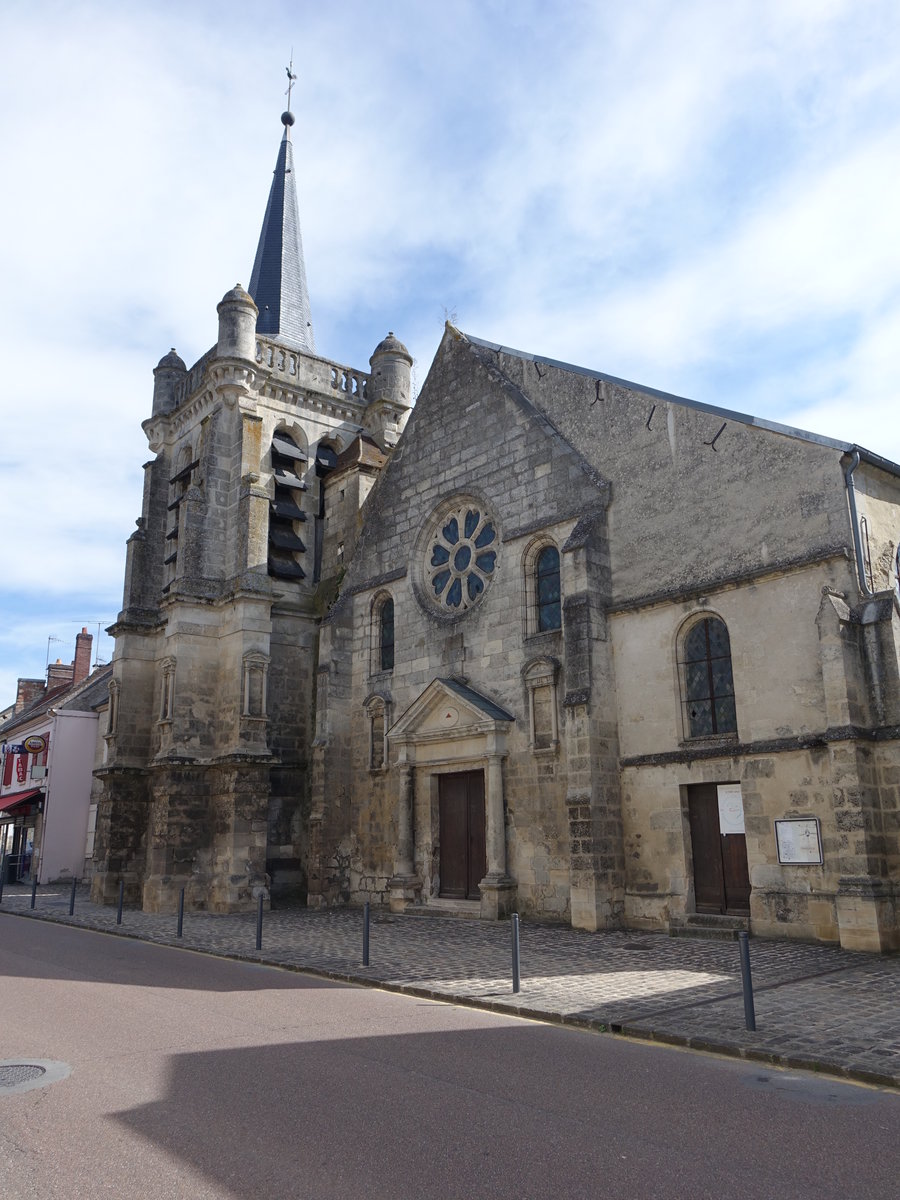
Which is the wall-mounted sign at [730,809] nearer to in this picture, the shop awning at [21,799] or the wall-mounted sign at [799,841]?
the wall-mounted sign at [799,841]

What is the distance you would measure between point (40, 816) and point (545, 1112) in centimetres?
3023

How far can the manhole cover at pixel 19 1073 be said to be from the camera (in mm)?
5773

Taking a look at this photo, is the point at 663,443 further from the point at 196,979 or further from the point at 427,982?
the point at 196,979

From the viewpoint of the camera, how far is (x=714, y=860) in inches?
529

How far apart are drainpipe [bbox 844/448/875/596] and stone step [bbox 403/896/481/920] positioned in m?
8.17

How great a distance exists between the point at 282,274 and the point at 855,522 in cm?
1943

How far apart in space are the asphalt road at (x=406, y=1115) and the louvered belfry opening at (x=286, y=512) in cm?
1501

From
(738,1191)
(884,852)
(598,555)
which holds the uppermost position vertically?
(598,555)

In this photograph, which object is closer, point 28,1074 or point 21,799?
point 28,1074

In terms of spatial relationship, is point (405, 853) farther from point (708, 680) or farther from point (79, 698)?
point (79, 698)

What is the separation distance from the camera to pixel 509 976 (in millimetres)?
9938

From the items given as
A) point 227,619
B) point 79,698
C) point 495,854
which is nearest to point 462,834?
point 495,854

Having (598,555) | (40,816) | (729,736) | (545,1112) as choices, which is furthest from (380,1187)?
(40,816)

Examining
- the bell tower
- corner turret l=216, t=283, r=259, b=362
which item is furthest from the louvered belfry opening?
corner turret l=216, t=283, r=259, b=362
